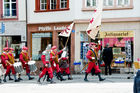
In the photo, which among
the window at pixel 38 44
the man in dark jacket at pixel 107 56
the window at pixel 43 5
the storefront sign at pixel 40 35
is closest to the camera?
the man in dark jacket at pixel 107 56

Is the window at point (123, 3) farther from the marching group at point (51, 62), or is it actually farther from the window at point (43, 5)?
the marching group at point (51, 62)

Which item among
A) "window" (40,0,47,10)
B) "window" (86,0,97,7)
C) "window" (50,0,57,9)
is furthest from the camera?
"window" (40,0,47,10)

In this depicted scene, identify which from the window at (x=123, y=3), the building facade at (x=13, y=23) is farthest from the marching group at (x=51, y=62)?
the building facade at (x=13, y=23)

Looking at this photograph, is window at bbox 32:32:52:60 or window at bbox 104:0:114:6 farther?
window at bbox 32:32:52:60

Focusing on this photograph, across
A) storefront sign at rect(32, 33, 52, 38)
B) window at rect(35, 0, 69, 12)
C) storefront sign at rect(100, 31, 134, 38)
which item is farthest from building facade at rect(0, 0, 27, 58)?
storefront sign at rect(100, 31, 134, 38)

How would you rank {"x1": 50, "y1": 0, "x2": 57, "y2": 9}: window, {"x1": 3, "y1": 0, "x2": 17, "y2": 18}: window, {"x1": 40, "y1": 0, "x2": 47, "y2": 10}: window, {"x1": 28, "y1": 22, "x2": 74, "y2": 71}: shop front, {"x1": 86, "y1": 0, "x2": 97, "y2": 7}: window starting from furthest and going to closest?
{"x1": 3, "y1": 0, "x2": 17, "y2": 18}: window < {"x1": 40, "y1": 0, "x2": 47, "y2": 10}: window < {"x1": 50, "y1": 0, "x2": 57, "y2": 9}: window < {"x1": 28, "y1": 22, "x2": 74, "y2": 71}: shop front < {"x1": 86, "y1": 0, "x2": 97, "y2": 7}: window

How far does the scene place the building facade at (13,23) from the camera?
24156 mm

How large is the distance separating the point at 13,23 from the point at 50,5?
124 inches

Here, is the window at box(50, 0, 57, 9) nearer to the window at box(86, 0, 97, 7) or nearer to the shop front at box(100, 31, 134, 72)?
the window at box(86, 0, 97, 7)

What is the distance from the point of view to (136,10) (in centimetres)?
2116

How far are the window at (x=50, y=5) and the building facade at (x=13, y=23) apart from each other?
1.21m

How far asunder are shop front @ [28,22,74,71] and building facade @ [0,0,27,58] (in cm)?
64

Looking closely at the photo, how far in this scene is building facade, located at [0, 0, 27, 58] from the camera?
951 inches
